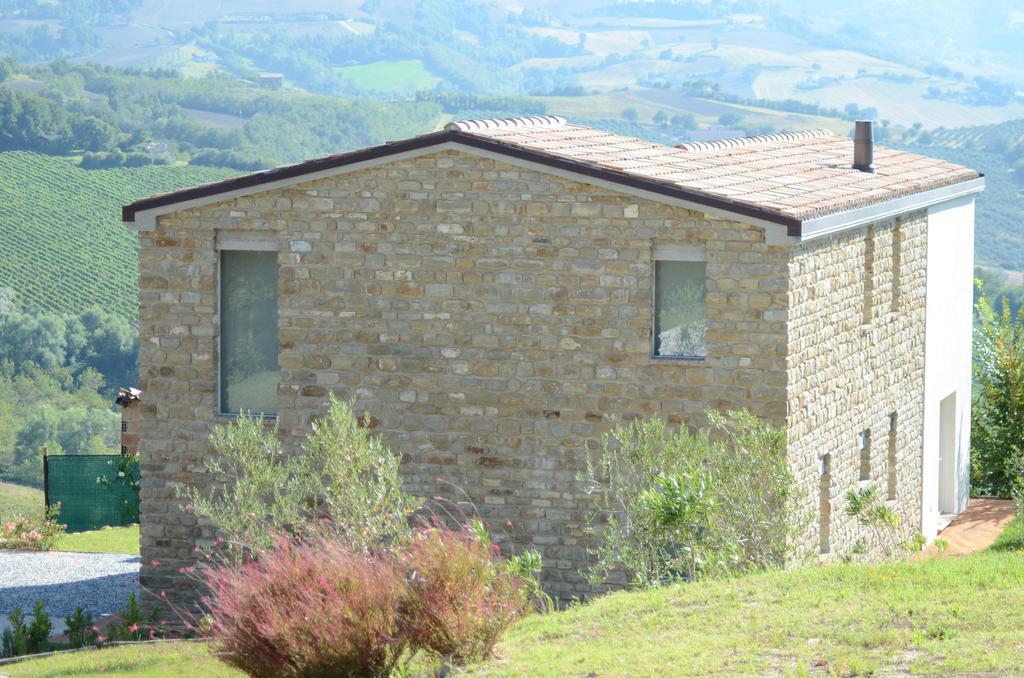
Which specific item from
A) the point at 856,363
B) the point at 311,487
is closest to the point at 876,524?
the point at 856,363

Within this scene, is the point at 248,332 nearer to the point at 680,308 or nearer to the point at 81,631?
the point at 81,631

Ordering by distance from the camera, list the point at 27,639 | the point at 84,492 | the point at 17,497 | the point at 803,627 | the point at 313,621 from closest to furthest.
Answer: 1. the point at 313,621
2. the point at 803,627
3. the point at 27,639
4. the point at 84,492
5. the point at 17,497

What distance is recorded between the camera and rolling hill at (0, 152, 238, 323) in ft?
273

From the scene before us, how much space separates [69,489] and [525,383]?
40.7 ft

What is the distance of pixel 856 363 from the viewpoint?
627 inches

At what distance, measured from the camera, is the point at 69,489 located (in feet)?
78.3

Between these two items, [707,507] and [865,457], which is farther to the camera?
[865,457]

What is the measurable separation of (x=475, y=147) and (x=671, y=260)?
7.26 feet

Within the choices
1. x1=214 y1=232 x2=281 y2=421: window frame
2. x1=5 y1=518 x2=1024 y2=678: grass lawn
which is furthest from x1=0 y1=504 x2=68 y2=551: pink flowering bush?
x1=5 y1=518 x2=1024 y2=678: grass lawn

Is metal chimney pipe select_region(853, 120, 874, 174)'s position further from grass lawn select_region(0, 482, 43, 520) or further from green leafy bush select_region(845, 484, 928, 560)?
grass lawn select_region(0, 482, 43, 520)

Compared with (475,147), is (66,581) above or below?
below

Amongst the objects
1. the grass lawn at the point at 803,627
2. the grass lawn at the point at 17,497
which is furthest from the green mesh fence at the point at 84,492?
the grass lawn at the point at 17,497

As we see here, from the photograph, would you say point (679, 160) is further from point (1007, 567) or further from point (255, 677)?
point (255, 677)

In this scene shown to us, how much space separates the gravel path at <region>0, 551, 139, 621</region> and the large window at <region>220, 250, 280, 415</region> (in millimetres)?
3551
